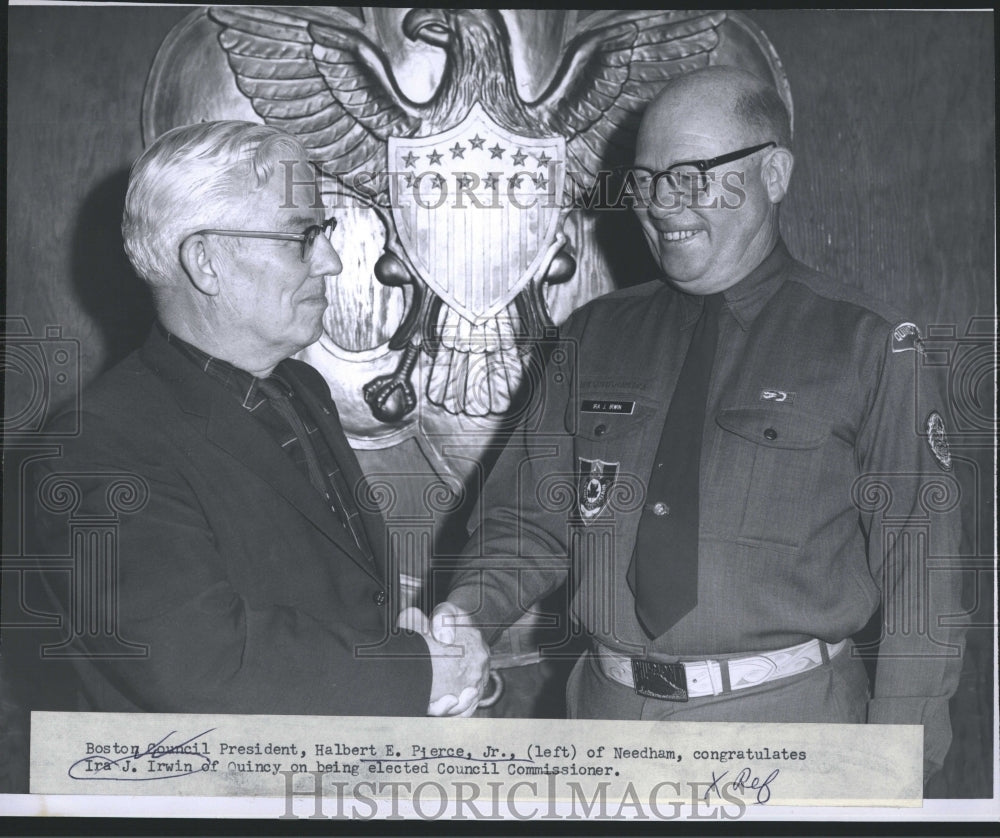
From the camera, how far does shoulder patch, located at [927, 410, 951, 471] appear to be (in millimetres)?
3029

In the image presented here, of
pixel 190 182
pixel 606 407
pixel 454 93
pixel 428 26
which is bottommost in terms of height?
pixel 606 407

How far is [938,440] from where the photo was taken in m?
3.05

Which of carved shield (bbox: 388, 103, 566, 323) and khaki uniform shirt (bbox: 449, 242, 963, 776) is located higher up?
carved shield (bbox: 388, 103, 566, 323)

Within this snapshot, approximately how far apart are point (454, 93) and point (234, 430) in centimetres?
113

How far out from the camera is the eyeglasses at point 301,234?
115 inches

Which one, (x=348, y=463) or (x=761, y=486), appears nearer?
(x=761, y=486)

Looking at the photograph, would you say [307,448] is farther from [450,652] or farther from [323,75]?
[323,75]

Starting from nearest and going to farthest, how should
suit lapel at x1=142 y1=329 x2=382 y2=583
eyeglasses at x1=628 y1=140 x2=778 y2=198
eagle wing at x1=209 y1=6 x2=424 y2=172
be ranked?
1. suit lapel at x1=142 y1=329 x2=382 y2=583
2. eyeglasses at x1=628 y1=140 x2=778 y2=198
3. eagle wing at x1=209 y1=6 x2=424 y2=172

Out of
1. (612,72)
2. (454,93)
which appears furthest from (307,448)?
(612,72)

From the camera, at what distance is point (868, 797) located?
312cm

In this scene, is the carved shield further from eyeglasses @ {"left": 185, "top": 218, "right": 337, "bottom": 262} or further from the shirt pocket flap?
the shirt pocket flap

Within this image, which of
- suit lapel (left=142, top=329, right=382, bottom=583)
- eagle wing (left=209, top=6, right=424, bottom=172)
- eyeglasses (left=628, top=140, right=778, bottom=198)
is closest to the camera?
suit lapel (left=142, top=329, right=382, bottom=583)

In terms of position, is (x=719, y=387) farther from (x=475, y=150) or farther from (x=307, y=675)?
(x=307, y=675)
